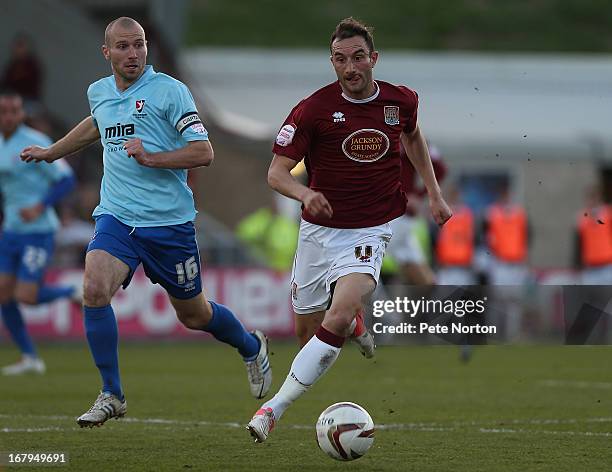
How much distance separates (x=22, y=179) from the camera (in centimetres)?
1380

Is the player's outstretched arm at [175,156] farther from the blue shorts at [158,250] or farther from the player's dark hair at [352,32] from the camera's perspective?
the player's dark hair at [352,32]

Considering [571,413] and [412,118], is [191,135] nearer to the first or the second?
[412,118]

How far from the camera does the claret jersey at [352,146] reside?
27.1 feet

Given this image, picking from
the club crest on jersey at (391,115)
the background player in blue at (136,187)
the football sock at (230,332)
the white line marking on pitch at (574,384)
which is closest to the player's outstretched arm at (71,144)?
the background player in blue at (136,187)

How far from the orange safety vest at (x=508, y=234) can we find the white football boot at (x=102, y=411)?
1426cm

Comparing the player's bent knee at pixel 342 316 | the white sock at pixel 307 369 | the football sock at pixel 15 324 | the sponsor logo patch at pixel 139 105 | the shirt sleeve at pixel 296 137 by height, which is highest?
the sponsor logo patch at pixel 139 105

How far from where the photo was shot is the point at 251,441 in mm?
8562

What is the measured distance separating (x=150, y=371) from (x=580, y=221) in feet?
31.3

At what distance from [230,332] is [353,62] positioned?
85.5 inches

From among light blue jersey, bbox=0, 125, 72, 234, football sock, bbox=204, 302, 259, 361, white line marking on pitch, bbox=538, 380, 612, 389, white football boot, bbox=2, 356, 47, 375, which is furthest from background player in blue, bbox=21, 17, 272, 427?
white football boot, bbox=2, 356, 47, 375

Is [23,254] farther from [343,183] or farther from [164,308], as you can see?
[343,183]

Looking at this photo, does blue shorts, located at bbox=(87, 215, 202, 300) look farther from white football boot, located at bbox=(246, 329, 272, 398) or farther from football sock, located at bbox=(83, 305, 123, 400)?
white football boot, located at bbox=(246, 329, 272, 398)

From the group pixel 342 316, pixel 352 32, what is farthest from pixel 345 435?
pixel 352 32

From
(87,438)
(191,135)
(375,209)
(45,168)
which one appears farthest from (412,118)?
(45,168)
